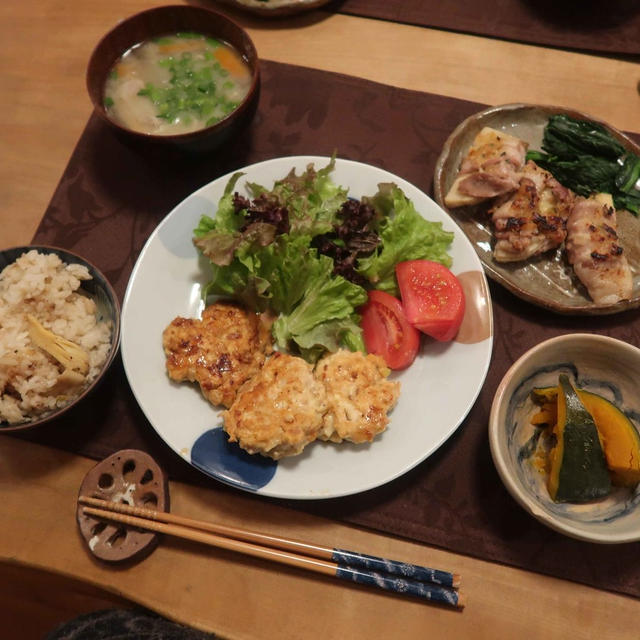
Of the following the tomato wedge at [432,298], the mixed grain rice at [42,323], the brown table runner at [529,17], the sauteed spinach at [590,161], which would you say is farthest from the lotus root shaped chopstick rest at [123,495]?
the brown table runner at [529,17]

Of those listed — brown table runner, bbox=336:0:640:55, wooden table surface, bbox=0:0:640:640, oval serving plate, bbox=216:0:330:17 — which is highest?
brown table runner, bbox=336:0:640:55

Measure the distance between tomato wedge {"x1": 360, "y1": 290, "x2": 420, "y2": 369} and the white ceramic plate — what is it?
8 cm

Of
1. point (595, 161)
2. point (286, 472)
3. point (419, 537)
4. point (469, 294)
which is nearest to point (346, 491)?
point (286, 472)

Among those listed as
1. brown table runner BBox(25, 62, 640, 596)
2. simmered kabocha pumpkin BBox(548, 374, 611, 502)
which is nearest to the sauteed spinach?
brown table runner BBox(25, 62, 640, 596)

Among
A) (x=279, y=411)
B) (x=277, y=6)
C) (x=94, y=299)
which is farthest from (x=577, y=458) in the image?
(x=277, y=6)

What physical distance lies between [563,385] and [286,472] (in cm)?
101

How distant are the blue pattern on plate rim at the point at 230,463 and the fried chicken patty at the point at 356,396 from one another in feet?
0.79

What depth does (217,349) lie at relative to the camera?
1.97 meters

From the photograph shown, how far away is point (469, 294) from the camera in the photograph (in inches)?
81.4

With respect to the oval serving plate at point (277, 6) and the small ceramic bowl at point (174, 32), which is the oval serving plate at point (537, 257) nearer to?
the small ceramic bowl at point (174, 32)

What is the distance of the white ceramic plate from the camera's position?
183 centimetres

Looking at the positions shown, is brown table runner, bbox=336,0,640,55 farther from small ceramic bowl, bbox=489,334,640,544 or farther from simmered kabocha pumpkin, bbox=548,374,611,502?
simmered kabocha pumpkin, bbox=548,374,611,502

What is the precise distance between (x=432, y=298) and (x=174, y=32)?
1781 millimetres

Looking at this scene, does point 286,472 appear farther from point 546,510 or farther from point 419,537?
point 546,510
